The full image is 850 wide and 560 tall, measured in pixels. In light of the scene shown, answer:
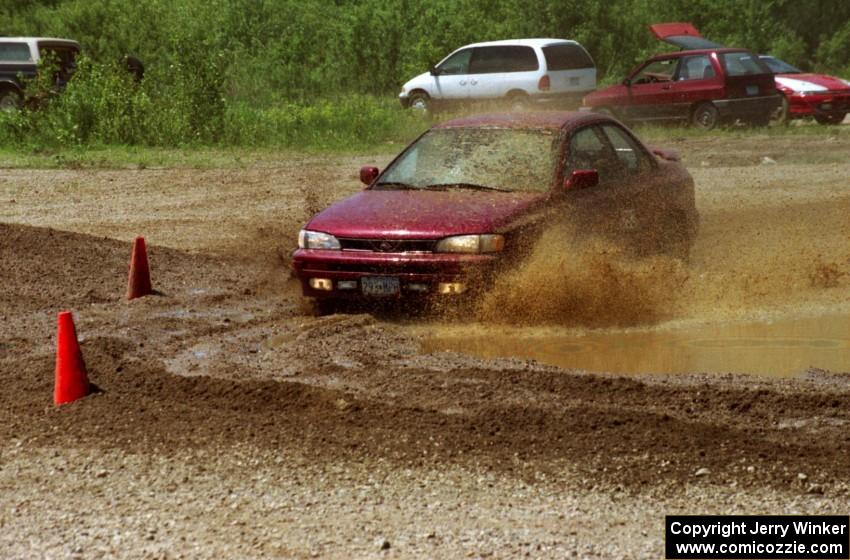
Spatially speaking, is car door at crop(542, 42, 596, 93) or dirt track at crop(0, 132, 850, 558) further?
car door at crop(542, 42, 596, 93)

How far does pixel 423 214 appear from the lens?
9.87m

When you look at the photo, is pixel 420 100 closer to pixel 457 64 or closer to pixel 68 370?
pixel 457 64

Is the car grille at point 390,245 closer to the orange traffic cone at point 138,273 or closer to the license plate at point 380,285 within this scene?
the license plate at point 380,285

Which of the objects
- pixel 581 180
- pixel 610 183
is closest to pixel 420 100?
pixel 610 183

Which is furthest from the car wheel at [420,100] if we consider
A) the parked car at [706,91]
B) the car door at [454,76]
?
the parked car at [706,91]

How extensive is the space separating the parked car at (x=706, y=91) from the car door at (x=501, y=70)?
264 centimetres

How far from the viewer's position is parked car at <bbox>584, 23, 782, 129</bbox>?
1041 inches

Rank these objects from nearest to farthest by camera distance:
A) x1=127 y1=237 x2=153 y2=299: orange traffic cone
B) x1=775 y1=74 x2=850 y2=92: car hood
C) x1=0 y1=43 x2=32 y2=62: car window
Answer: x1=127 y1=237 x2=153 y2=299: orange traffic cone → x1=775 y1=74 x2=850 y2=92: car hood → x1=0 y1=43 x2=32 y2=62: car window

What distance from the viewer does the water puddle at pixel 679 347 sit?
8711 mm

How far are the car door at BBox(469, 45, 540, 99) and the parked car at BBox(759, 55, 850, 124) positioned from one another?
4981mm

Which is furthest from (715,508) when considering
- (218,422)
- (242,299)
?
(242,299)

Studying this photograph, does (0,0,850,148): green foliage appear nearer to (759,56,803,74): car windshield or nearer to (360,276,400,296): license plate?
(759,56,803,74): car windshield

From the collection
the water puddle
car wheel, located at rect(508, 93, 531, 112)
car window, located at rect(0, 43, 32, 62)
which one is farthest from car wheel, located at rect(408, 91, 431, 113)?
the water puddle

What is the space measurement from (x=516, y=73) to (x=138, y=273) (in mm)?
19748
